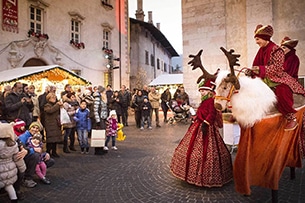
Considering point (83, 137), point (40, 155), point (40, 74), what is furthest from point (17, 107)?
point (40, 74)

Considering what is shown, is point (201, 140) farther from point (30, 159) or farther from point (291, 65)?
point (30, 159)

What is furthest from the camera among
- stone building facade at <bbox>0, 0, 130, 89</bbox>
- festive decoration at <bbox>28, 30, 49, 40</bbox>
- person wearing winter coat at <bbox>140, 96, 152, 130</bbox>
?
festive decoration at <bbox>28, 30, 49, 40</bbox>

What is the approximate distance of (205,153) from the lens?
396cm

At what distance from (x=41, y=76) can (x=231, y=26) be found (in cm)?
915

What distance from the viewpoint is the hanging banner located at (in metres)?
13.3

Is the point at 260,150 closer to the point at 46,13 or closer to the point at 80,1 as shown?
the point at 46,13

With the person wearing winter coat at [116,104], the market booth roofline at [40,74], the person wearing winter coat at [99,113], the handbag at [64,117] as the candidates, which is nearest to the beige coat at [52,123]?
the handbag at [64,117]

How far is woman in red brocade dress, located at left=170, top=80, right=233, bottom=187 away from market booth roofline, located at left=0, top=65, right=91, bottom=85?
8.01m

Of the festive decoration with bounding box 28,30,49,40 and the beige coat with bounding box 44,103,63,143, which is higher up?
the festive decoration with bounding box 28,30,49,40

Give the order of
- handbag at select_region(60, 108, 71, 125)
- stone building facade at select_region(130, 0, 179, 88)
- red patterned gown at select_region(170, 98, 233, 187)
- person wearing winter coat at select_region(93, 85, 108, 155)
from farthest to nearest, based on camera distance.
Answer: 1. stone building facade at select_region(130, 0, 179, 88)
2. person wearing winter coat at select_region(93, 85, 108, 155)
3. handbag at select_region(60, 108, 71, 125)
4. red patterned gown at select_region(170, 98, 233, 187)

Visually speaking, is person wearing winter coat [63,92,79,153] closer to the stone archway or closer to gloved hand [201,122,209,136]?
gloved hand [201,122,209,136]

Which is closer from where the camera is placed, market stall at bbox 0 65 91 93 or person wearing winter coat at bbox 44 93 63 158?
person wearing winter coat at bbox 44 93 63 158

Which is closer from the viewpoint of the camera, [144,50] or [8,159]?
[8,159]

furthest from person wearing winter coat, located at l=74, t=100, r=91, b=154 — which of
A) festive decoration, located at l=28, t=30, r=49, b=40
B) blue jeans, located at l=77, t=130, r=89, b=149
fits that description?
festive decoration, located at l=28, t=30, r=49, b=40
